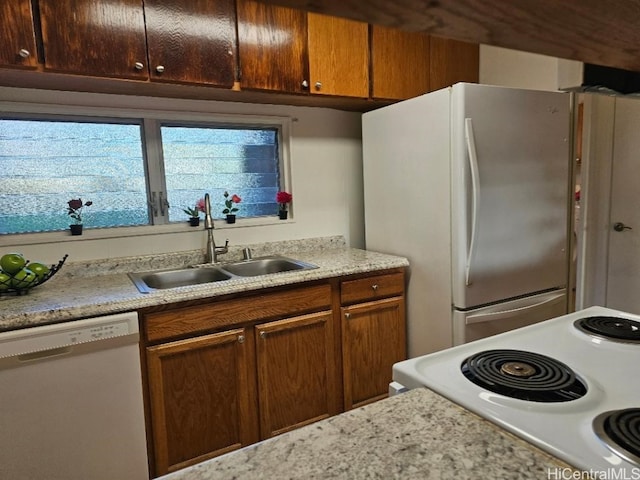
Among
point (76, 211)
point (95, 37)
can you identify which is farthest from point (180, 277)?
point (95, 37)

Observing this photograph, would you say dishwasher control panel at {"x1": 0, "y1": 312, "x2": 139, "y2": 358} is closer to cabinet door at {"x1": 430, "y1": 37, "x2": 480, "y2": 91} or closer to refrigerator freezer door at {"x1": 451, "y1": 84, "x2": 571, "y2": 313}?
refrigerator freezer door at {"x1": 451, "y1": 84, "x2": 571, "y2": 313}

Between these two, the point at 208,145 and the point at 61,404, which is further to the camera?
the point at 208,145

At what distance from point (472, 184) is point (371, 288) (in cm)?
73

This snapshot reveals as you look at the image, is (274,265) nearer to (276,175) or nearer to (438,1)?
(276,175)

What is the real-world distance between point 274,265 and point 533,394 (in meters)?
1.85

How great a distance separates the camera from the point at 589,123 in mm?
2686

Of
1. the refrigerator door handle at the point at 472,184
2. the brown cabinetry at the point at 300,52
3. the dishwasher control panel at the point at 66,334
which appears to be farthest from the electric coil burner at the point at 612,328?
the brown cabinetry at the point at 300,52

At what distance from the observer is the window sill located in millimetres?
1963

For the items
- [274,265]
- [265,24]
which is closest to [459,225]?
[274,265]

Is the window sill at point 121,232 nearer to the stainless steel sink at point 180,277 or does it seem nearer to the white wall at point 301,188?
the white wall at point 301,188

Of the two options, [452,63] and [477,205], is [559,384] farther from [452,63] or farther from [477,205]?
[452,63]

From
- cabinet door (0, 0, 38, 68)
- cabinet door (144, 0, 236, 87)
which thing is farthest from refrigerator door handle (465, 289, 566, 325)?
cabinet door (0, 0, 38, 68)

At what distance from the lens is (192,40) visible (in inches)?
75.0

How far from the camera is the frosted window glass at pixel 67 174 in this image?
6.46 ft
